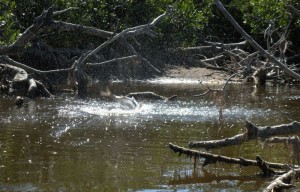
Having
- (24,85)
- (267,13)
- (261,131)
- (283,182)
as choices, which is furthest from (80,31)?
(267,13)

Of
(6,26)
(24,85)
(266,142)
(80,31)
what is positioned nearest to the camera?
(266,142)

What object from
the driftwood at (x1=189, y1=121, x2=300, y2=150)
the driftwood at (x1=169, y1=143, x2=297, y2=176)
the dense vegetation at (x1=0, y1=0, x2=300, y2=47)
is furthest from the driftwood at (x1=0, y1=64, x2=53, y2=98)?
the driftwood at (x1=189, y1=121, x2=300, y2=150)

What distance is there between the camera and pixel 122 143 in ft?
33.1

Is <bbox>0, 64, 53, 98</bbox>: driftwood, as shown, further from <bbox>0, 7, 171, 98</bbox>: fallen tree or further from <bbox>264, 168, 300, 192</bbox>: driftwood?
<bbox>264, 168, 300, 192</bbox>: driftwood

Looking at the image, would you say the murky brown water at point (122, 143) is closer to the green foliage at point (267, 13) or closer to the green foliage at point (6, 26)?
the green foliage at point (6, 26)

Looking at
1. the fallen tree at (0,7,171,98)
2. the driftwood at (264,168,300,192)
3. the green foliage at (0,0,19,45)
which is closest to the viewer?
the driftwood at (264,168,300,192)

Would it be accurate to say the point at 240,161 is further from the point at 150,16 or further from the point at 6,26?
the point at 150,16

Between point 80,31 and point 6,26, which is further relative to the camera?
point 6,26

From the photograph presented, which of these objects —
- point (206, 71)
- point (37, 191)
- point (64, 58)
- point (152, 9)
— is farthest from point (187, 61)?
point (37, 191)

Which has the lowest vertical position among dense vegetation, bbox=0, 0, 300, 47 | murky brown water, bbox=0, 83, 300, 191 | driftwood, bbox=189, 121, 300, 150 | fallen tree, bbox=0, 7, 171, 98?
murky brown water, bbox=0, 83, 300, 191

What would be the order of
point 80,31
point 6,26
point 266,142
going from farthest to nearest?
point 6,26
point 80,31
point 266,142

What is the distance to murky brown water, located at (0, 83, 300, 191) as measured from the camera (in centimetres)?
773

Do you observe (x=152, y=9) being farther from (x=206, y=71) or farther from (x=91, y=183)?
(x=91, y=183)

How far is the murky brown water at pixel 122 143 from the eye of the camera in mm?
7727
